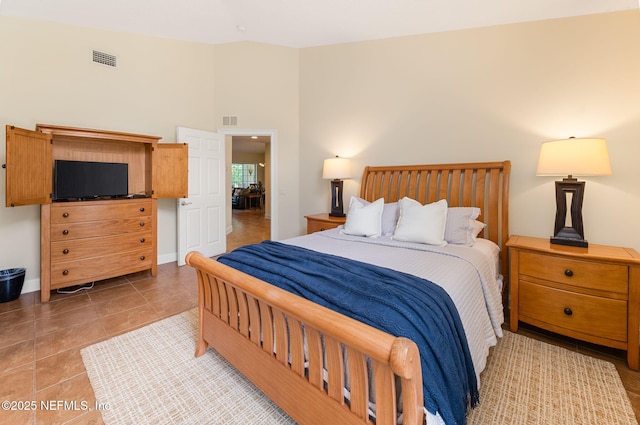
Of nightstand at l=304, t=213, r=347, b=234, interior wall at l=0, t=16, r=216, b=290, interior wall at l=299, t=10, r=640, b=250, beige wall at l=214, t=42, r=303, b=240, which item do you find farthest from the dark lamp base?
interior wall at l=0, t=16, r=216, b=290

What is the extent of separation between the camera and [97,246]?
3.34 metres

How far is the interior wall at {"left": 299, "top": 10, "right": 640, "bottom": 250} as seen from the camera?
96.7 inches

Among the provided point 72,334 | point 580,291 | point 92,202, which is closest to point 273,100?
point 92,202

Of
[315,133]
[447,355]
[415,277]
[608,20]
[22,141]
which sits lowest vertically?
[447,355]

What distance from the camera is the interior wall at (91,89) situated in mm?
3088

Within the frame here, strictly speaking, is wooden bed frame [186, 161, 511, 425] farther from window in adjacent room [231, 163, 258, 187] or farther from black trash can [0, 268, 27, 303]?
window in adjacent room [231, 163, 258, 187]

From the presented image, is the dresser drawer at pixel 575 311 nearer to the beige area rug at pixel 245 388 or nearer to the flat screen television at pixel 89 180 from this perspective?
the beige area rug at pixel 245 388

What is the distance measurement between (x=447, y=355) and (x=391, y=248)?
48.2 inches

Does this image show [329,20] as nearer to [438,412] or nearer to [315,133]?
[315,133]

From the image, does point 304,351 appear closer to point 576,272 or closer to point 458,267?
point 458,267

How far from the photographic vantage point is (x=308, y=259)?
1918 mm

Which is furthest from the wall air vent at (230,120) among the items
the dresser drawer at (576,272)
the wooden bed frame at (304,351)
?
the dresser drawer at (576,272)

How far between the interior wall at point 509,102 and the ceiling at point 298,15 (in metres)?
0.12

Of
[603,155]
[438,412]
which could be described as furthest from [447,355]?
[603,155]
